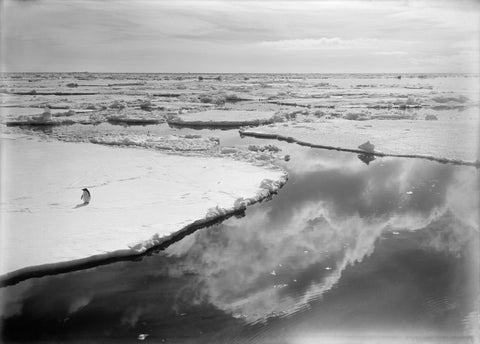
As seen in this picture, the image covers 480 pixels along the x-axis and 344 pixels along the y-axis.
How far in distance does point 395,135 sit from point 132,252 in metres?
11.7

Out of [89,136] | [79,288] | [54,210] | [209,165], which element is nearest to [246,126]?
[89,136]

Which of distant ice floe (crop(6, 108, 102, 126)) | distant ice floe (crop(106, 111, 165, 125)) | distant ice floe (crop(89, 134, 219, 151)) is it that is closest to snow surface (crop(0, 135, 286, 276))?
distant ice floe (crop(89, 134, 219, 151))

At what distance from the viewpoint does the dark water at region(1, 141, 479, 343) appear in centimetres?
441

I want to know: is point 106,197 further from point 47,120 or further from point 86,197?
point 47,120

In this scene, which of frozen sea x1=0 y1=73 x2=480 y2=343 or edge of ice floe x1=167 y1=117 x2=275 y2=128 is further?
edge of ice floe x1=167 y1=117 x2=275 y2=128

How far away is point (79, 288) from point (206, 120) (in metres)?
15.1

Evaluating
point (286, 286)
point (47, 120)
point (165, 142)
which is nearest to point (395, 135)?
point (165, 142)

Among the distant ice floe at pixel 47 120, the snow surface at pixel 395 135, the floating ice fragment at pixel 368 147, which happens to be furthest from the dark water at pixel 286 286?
the distant ice floe at pixel 47 120

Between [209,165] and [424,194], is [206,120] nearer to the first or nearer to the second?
[209,165]

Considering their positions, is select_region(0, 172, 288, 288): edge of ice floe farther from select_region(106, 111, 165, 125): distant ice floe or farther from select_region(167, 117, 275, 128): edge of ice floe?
select_region(106, 111, 165, 125): distant ice floe

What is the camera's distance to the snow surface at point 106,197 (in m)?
5.90

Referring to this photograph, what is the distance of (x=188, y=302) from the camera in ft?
16.2

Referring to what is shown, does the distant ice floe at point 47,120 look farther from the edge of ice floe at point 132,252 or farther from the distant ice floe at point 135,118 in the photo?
the edge of ice floe at point 132,252

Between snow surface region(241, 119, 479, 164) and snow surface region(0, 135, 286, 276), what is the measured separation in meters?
4.44
